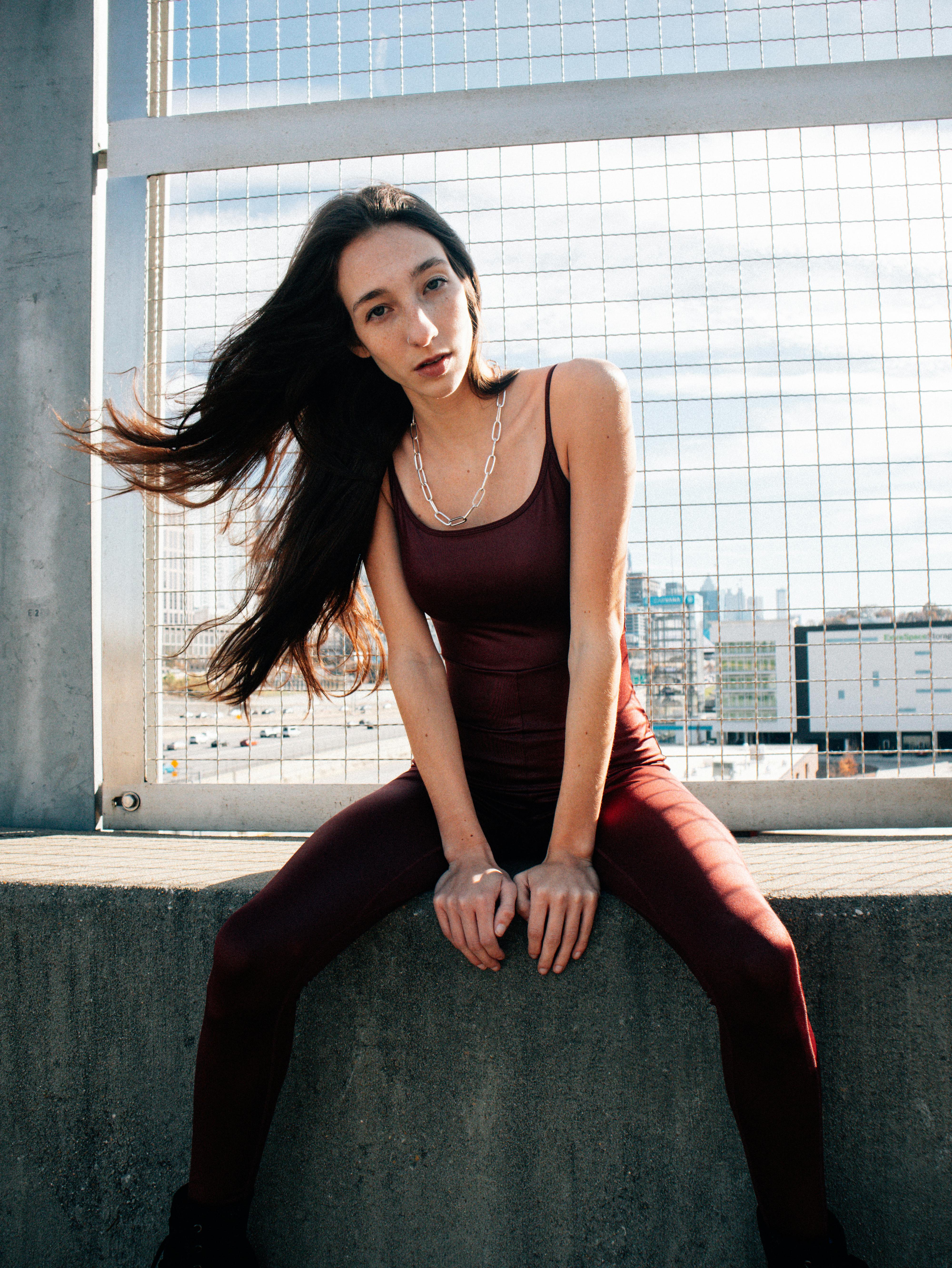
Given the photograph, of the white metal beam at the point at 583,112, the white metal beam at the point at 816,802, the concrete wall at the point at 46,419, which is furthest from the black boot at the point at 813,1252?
the white metal beam at the point at 583,112

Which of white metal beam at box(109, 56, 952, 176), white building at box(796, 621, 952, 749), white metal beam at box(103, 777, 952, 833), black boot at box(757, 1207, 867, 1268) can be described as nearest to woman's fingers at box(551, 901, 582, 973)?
black boot at box(757, 1207, 867, 1268)

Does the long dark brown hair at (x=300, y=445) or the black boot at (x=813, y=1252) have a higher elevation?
the long dark brown hair at (x=300, y=445)

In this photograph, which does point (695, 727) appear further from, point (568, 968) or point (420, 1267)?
point (420, 1267)

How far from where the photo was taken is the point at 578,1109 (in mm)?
1414

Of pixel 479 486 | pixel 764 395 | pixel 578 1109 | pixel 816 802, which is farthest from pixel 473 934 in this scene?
pixel 764 395

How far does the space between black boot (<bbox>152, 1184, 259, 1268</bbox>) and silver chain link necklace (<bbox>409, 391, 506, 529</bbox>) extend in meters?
1.23

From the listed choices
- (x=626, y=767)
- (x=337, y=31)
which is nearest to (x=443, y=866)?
(x=626, y=767)

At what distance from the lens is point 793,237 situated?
7.07 feet

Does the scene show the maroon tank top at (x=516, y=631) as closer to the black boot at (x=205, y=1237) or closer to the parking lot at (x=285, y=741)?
the parking lot at (x=285, y=741)

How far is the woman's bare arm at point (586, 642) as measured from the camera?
1.32 m

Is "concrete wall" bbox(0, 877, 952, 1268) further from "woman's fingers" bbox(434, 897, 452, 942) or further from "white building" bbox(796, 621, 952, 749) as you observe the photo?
"white building" bbox(796, 621, 952, 749)

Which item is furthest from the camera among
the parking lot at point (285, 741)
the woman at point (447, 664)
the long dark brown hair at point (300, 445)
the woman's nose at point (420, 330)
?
the parking lot at point (285, 741)

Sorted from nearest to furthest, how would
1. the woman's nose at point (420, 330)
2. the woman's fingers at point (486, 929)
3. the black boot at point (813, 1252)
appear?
the black boot at point (813, 1252), the woman's fingers at point (486, 929), the woman's nose at point (420, 330)

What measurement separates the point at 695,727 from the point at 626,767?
0.80 meters
